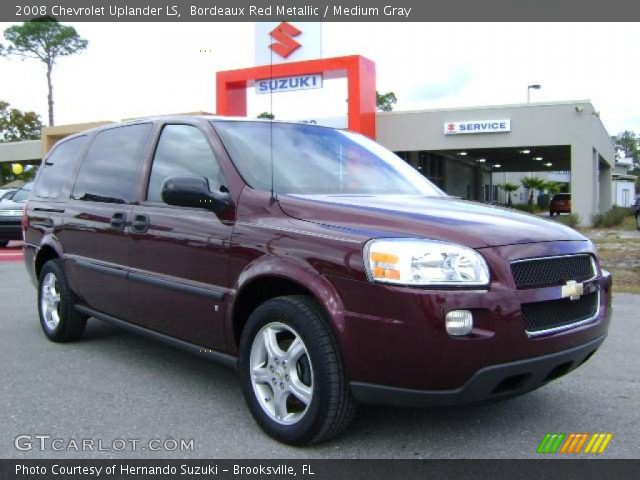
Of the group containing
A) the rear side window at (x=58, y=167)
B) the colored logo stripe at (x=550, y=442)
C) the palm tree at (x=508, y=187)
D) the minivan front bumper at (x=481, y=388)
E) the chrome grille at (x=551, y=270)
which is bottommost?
the colored logo stripe at (x=550, y=442)

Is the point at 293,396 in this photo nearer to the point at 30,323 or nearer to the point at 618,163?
the point at 30,323

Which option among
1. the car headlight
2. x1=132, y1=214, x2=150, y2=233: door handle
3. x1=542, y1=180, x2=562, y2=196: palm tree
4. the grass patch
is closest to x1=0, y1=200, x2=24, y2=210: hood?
x1=132, y1=214, x2=150, y2=233: door handle

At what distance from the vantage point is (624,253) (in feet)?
44.2

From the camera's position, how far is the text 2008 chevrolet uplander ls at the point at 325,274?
9.28 feet

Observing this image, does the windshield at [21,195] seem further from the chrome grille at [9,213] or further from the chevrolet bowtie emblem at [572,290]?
the chevrolet bowtie emblem at [572,290]

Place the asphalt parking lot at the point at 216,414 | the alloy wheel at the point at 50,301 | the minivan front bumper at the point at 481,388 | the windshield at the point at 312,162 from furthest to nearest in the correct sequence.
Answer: the alloy wheel at the point at 50,301 → the windshield at the point at 312,162 → the asphalt parking lot at the point at 216,414 → the minivan front bumper at the point at 481,388

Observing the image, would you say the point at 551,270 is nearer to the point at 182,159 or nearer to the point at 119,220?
the point at 182,159

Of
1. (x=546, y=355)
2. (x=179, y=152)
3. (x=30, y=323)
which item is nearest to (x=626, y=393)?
(x=546, y=355)

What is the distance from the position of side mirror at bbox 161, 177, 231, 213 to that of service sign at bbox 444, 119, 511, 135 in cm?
2144

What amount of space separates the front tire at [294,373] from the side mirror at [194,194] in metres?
0.68

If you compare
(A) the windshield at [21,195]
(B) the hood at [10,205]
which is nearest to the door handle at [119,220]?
(B) the hood at [10,205]

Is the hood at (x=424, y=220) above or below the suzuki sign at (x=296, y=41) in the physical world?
below

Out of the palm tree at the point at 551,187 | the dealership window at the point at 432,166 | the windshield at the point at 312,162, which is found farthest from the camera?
the palm tree at the point at 551,187
